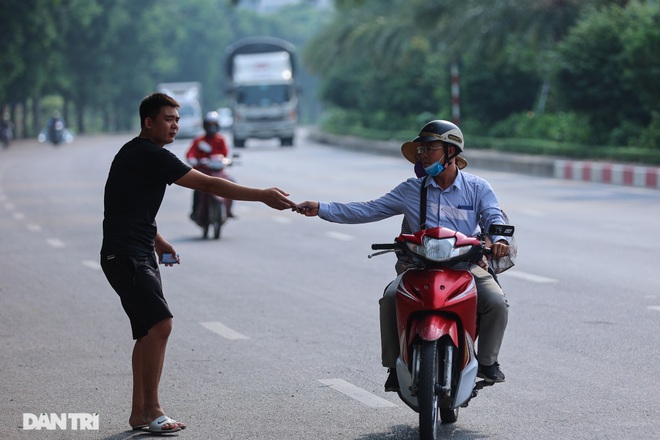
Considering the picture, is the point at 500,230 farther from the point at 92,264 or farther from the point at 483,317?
the point at 92,264

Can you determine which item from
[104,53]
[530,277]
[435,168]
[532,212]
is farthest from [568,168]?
[104,53]

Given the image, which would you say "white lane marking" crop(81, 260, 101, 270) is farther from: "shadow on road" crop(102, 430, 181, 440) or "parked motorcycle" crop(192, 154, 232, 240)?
"shadow on road" crop(102, 430, 181, 440)

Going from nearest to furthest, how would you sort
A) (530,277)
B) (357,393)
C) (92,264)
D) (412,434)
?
(412,434) → (357,393) → (530,277) → (92,264)

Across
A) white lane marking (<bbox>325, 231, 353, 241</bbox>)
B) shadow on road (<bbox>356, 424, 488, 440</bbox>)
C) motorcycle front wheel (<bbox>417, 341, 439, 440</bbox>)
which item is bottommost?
white lane marking (<bbox>325, 231, 353, 241</bbox>)

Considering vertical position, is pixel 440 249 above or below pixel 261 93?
above

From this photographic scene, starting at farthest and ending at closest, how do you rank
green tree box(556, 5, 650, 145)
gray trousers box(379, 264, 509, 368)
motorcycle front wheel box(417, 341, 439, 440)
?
green tree box(556, 5, 650, 145) → gray trousers box(379, 264, 509, 368) → motorcycle front wheel box(417, 341, 439, 440)

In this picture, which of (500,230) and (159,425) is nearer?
(500,230)

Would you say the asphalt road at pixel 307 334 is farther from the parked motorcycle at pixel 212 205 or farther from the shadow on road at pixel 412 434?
the parked motorcycle at pixel 212 205

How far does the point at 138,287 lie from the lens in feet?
21.9

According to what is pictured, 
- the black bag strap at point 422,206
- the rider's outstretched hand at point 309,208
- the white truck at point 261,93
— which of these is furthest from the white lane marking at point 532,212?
the white truck at point 261,93

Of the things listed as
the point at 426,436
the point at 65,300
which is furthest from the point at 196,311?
the point at 426,436

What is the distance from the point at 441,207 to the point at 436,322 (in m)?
0.77

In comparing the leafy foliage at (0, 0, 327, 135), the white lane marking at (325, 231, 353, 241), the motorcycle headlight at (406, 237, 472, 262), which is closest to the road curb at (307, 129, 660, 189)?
the white lane marking at (325, 231, 353, 241)

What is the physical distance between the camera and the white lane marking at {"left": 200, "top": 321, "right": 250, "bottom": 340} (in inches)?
394
